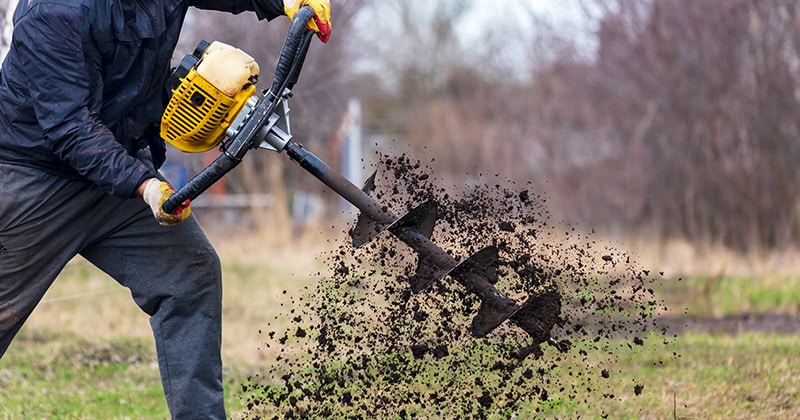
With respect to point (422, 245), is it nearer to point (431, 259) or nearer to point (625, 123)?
point (431, 259)

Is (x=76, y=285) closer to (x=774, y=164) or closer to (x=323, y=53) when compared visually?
(x=323, y=53)

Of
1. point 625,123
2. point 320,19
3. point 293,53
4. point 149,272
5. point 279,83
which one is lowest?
point 149,272

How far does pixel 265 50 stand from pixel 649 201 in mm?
5357

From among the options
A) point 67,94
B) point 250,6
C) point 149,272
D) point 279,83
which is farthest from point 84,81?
point 250,6

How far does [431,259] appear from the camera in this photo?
4078 millimetres

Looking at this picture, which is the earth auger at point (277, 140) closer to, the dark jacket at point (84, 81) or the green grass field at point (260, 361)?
the dark jacket at point (84, 81)

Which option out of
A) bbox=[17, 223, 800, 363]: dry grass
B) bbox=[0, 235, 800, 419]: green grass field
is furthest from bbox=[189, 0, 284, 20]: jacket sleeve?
bbox=[17, 223, 800, 363]: dry grass

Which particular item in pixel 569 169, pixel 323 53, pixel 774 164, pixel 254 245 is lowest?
pixel 254 245

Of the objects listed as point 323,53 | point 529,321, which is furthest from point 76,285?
point 529,321

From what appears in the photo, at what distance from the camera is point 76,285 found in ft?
33.7

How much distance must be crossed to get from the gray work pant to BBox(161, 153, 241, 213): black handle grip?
45cm

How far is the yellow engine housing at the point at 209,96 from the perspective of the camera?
3.87 meters

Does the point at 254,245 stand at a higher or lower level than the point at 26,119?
lower

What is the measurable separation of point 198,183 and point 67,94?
1.78 ft
